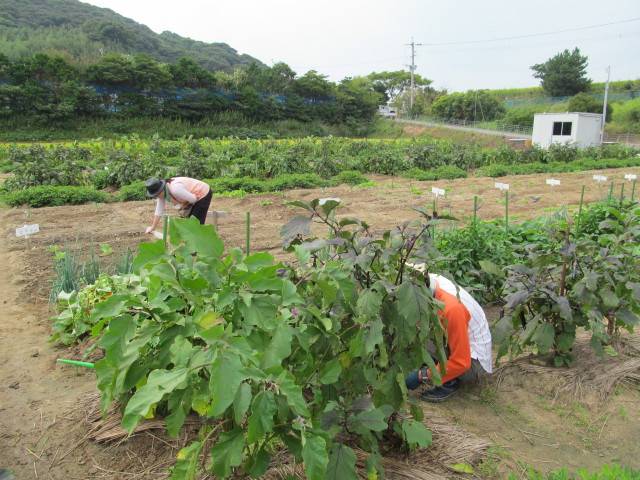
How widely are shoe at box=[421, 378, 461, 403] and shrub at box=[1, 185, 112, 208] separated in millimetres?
9147

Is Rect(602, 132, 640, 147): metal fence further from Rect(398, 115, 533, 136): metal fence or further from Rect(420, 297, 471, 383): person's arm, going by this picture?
Rect(420, 297, 471, 383): person's arm

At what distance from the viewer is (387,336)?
6.20 feet

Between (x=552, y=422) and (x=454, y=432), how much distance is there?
0.77m

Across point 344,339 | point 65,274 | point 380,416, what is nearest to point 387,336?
point 344,339

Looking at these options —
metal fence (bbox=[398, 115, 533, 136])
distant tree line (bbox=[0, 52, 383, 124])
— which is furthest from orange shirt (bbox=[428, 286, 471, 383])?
metal fence (bbox=[398, 115, 533, 136])

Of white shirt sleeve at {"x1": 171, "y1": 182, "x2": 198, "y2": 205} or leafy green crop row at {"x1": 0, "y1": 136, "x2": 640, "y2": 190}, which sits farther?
leafy green crop row at {"x1": 0, "y1": 136, "x2": 640, "y2": 190}

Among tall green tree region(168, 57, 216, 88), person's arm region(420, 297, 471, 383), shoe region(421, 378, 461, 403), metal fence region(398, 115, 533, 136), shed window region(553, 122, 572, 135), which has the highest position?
tall green tree region(168, 57, 216, 88)

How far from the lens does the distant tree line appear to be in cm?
3234

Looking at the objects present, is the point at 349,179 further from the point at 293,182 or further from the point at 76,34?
the point at 76,34

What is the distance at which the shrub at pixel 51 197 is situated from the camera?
9484 mm

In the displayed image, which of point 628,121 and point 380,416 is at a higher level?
point 628,121

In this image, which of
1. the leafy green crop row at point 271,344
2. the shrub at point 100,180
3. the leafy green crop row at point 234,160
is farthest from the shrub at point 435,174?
the leafy green crop row at point 271,344

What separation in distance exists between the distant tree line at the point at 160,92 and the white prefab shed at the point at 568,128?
19.4m

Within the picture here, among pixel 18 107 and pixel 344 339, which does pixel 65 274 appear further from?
pixel 18 107
